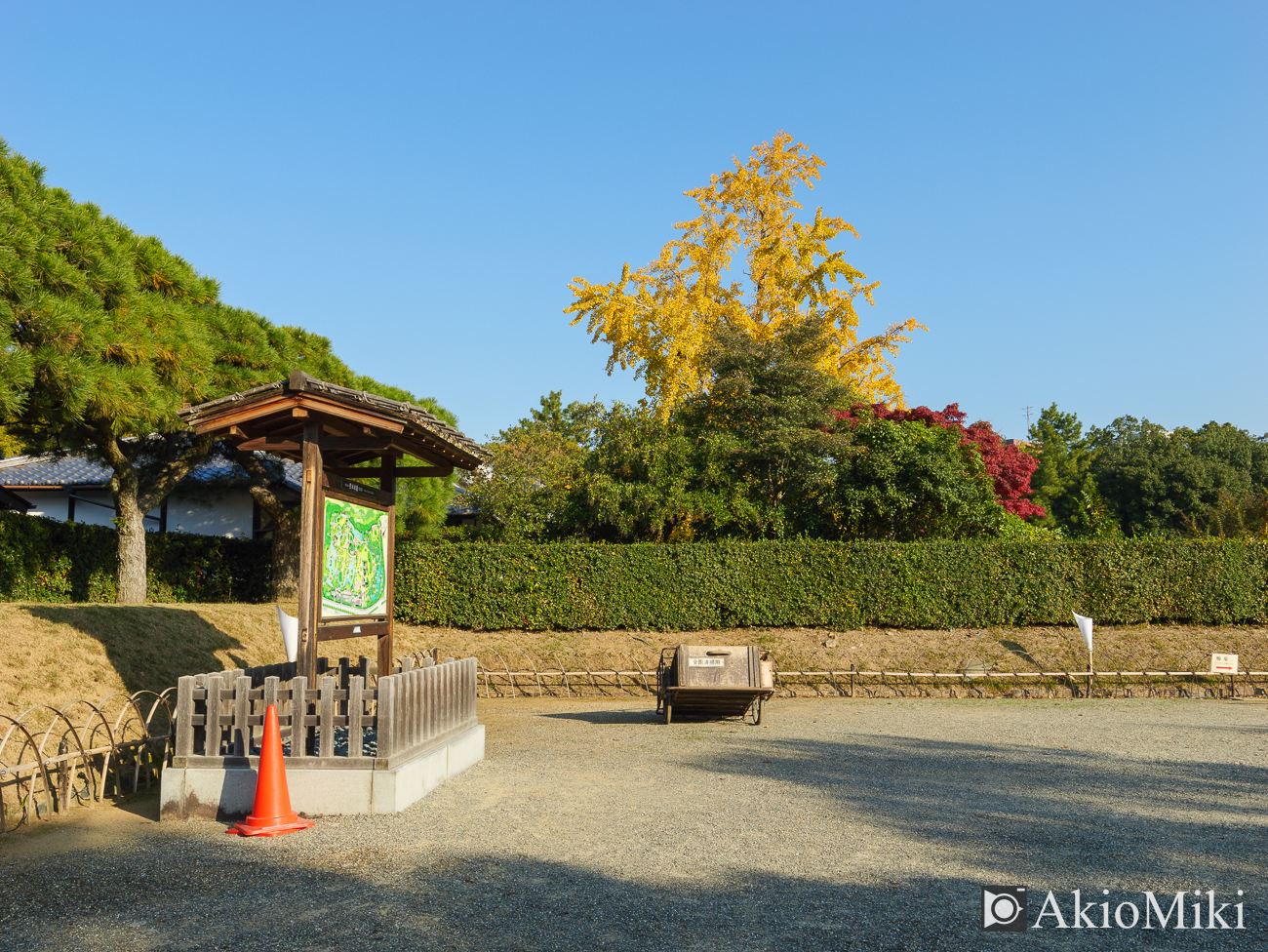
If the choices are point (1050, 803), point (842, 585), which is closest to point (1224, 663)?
point (842, 585)

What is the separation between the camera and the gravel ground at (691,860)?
165 inches

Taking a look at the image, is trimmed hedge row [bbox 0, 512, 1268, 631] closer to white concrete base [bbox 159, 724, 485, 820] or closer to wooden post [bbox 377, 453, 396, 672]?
wooden post [bbox 377, 453, 396, 672]

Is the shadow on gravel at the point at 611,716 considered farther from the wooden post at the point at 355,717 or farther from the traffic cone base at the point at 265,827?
the traffic cone base at the point at 265,827

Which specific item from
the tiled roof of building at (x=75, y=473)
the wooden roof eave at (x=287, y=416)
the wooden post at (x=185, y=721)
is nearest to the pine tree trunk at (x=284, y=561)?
the tiled roof of building at (x=75, y=473)

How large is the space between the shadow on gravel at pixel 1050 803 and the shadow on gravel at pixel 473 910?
2.80ft

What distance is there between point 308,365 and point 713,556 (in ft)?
30.6

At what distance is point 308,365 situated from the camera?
17906 mm

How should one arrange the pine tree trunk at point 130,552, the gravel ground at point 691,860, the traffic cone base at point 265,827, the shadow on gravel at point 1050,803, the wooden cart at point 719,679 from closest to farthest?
the gravel ground at point 691,860, the shadow on gravel at point 1050,803, the traffic cone base at point 265,827, the wooden cart at point 719,679, the pine tree trunk at point 130,552

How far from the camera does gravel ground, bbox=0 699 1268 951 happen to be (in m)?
4.20

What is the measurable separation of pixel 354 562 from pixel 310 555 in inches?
31.7

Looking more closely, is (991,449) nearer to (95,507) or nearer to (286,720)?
(286,720)

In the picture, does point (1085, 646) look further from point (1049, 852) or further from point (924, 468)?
point (1049, 852)

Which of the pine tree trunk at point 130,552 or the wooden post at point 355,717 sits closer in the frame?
the wooden post at point 355,717

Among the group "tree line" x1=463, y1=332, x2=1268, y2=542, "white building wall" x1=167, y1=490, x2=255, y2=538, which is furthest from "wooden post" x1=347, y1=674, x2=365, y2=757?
"white building wall" x1=167, y1=490, x2=255, y2=538
